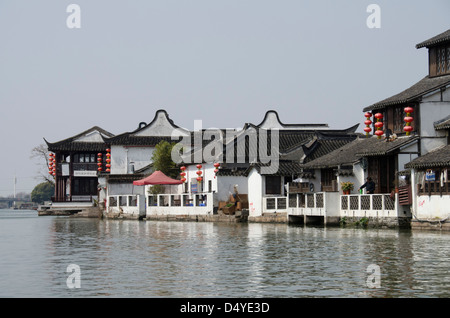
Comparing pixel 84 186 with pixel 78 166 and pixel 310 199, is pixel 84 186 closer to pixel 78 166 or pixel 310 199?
pixel 78 166

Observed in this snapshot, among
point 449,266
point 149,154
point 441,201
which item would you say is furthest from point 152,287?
point 149,154

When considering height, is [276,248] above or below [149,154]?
below

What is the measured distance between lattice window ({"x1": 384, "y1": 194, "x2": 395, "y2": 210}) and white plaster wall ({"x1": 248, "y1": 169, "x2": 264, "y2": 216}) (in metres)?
12.1

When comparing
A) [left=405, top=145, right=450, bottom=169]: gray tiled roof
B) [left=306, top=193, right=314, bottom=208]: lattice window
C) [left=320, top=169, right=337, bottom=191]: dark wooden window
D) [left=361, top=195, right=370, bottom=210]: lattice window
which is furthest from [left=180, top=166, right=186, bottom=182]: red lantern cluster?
[left=405, top=145, right=450, bottom=169]: gray tiled roof

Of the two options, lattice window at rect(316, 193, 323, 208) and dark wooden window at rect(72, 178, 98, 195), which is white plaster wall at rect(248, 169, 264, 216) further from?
dark wooden window at rect(72, 178, 98, 195)

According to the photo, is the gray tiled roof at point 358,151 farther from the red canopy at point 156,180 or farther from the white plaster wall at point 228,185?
the red canopy at point 156,180

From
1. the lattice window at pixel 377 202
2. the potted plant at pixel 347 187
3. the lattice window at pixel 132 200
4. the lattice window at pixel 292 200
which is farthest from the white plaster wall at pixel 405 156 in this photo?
the lattice window at pixel 132 200

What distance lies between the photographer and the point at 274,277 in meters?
19.6

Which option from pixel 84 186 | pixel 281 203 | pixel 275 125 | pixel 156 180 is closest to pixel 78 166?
pixel 84 186

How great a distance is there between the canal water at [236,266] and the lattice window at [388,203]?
6.78 ft

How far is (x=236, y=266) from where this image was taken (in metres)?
22.0

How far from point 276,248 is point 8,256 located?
8922 mm

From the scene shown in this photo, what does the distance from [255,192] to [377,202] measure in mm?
12658
